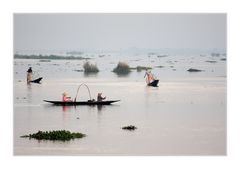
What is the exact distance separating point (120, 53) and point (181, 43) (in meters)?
0.72

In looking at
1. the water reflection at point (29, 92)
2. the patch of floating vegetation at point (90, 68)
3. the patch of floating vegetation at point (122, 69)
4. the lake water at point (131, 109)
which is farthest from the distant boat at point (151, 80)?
the water reflection at point (29, 92)

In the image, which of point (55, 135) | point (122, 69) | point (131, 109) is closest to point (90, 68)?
point (122, 69)

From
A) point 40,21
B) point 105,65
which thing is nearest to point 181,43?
point 105,65

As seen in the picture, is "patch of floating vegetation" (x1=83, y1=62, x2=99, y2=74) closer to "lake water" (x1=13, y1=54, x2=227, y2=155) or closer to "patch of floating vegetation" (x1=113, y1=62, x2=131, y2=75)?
"lake water" (x1=13, y1=54, x2=227, y2=155)

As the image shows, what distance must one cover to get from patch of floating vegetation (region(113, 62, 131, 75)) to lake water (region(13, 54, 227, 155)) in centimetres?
5

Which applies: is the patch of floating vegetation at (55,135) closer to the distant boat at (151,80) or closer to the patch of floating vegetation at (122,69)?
the patch of floating vegetation at (122,69)

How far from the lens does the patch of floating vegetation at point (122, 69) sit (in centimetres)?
984

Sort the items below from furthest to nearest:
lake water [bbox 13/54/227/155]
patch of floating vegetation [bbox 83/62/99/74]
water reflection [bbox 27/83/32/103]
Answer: patch of floating vegetation [bbox 83/62/99/74] → water reflection [bbox 27/83/32/103] → lake water [bbox 13/54/227/155]

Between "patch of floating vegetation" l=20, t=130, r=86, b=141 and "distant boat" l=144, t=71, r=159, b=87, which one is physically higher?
"distant boat" l=144, t=71, r=159, b=87

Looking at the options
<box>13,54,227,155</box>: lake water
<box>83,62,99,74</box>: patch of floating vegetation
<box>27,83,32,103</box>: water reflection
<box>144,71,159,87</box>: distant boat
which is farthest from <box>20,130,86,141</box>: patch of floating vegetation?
<box>144,71,159,87</box>: distant boat

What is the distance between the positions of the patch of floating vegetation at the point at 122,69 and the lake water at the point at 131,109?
0.18ft

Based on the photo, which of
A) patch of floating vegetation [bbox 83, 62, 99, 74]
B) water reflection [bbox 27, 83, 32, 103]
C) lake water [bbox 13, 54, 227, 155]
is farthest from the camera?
patch of floating vegetation [bbox 83, 62, 99, 74]

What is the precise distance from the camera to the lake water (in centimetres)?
961

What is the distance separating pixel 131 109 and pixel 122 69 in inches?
18.8
